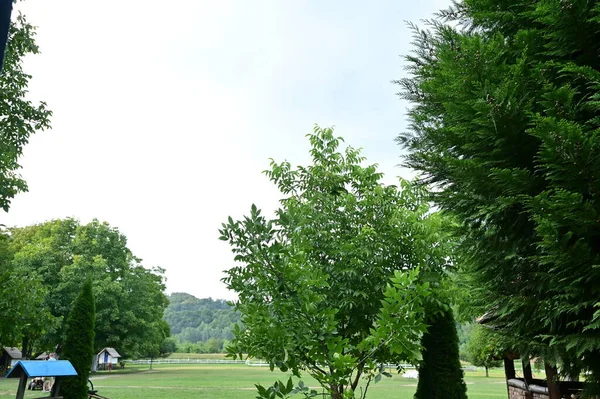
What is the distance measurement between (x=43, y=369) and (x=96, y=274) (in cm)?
2251

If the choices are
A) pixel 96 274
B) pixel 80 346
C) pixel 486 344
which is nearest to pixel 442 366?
pixel 486 344

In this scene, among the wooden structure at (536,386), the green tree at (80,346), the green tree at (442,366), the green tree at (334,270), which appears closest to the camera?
the green tree at (334,270)

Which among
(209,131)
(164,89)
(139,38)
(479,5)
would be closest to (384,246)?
(479,5)

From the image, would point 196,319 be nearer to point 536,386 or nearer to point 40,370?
point 40,370

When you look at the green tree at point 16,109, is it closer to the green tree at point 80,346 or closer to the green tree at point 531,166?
the green tree at point 80,346

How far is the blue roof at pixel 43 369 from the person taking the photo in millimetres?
10711

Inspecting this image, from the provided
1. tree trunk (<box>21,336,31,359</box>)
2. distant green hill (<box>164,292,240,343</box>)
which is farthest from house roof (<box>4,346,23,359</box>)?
distant green hill (<box>164,292,240,343</box>)

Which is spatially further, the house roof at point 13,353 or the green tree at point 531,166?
the house roof at point 13,353

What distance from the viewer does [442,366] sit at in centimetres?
923

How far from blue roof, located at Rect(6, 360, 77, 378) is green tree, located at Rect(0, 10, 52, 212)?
14.4 feet

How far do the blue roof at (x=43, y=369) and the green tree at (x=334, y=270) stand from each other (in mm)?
7983

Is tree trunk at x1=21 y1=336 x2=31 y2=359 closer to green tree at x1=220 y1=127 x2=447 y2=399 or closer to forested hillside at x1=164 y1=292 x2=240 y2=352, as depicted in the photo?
green tree at x1=220 y1=127 x2=447 y2=399

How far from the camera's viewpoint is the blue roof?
35.1ft

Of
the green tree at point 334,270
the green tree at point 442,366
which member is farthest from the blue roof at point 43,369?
the green tree at point 442,366
